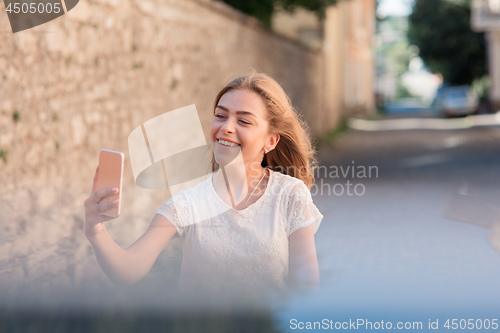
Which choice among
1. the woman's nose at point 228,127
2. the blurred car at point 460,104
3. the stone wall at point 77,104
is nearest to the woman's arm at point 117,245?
the woman's nose at point 228,127

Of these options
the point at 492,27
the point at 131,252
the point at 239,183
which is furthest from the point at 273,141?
the point at 492,27

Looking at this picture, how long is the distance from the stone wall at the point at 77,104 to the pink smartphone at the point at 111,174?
251 cm

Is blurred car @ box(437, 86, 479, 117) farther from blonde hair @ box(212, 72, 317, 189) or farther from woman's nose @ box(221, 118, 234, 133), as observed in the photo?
woman's nose @ box(221, 118, 234, 133)

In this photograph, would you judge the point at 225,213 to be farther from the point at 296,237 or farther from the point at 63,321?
the point at 63,321

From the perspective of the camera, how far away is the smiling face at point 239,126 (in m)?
2.24

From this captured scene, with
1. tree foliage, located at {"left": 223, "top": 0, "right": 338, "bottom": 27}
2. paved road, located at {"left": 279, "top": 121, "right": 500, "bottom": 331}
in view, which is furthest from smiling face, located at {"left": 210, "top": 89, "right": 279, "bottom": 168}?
tree foliage, located at {"left": 223, "top": 0, "right": 338, "bottom": 27}

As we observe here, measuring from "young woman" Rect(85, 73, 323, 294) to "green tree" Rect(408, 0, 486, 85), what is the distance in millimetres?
41857

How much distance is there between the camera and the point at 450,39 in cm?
4325

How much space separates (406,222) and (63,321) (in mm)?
4251

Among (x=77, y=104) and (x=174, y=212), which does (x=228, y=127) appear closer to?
(x=174, y=212)

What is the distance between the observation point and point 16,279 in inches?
171

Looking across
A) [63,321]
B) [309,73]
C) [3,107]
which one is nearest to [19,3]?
[3,107]

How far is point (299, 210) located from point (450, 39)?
42.9m

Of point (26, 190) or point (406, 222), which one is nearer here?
point (26, 190)
